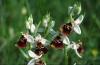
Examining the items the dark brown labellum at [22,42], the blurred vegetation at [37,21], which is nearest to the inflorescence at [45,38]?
the dark brown labellum at [22,42]

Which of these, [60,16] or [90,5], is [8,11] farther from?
[90,5]

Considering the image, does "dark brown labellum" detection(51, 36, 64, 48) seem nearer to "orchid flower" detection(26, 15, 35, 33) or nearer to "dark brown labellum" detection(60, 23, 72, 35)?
"dark brown labellum" detection(60, 23, 72, 35)

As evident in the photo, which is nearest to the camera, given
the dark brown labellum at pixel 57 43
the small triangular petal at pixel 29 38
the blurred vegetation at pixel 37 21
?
the dark brown labellum at pixel 57 43

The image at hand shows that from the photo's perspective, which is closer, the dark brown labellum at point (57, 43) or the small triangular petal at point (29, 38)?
the dark brown labellum at point (57, 43)

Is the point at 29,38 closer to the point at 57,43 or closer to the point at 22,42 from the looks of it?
the point at 22,42

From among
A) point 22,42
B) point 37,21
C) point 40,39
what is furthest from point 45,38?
point 37,21

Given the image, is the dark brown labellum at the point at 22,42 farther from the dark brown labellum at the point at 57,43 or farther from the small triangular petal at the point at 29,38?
the dark brown labellum at the point at 57,43

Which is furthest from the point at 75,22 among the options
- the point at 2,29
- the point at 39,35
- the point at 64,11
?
the point at 64,11

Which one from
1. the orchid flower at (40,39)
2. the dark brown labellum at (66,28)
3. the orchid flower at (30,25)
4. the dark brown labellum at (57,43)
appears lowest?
the dark brown labellum at (57,43)
